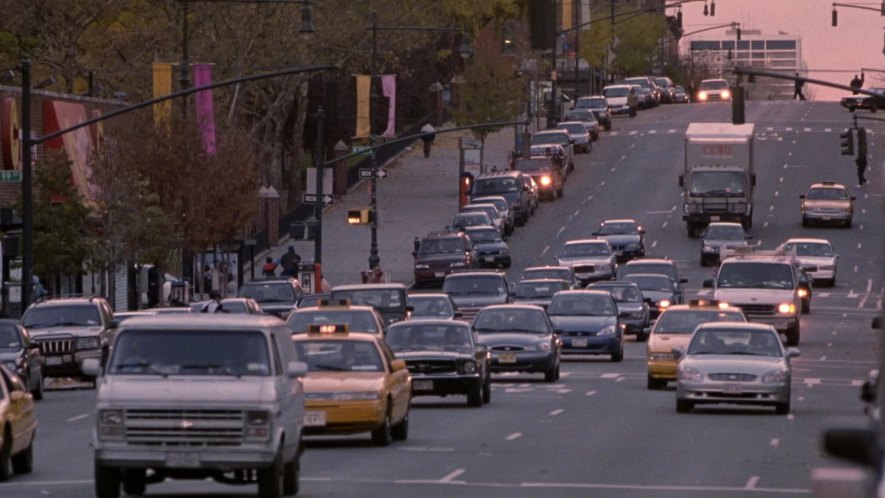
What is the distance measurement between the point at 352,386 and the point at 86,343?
1701cm

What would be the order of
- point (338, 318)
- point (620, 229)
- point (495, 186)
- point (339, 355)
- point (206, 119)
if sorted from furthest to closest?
point (495, 186), point (620, 229), point (206, 119), point (338, 318), point (339, 355)

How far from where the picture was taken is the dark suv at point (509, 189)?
84062 mm

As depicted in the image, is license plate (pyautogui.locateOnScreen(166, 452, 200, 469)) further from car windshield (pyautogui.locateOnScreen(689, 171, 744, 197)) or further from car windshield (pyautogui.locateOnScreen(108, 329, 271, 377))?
car windshield (pyautogui.locateOnScreen(689, 171, 744, 197))

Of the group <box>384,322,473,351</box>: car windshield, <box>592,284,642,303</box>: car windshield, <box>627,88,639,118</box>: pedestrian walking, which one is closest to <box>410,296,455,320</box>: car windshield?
<box>592,284,642,303</box>: car windshield

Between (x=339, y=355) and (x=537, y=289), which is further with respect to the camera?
(x=537, y=289)

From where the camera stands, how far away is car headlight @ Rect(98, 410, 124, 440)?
18156mm

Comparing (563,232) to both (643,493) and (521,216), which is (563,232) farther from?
(643,493)

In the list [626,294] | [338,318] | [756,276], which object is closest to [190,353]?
[338,318]

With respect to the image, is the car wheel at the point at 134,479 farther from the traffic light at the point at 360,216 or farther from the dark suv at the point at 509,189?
the dark suv at the point at 509,189

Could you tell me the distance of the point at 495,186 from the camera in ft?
277

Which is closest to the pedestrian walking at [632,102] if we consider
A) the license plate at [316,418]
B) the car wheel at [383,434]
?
the car wheel at [383,434]

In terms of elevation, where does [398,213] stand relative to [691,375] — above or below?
above

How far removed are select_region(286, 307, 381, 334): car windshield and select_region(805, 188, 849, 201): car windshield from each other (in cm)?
4841

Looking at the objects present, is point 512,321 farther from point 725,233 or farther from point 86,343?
point 725,233
